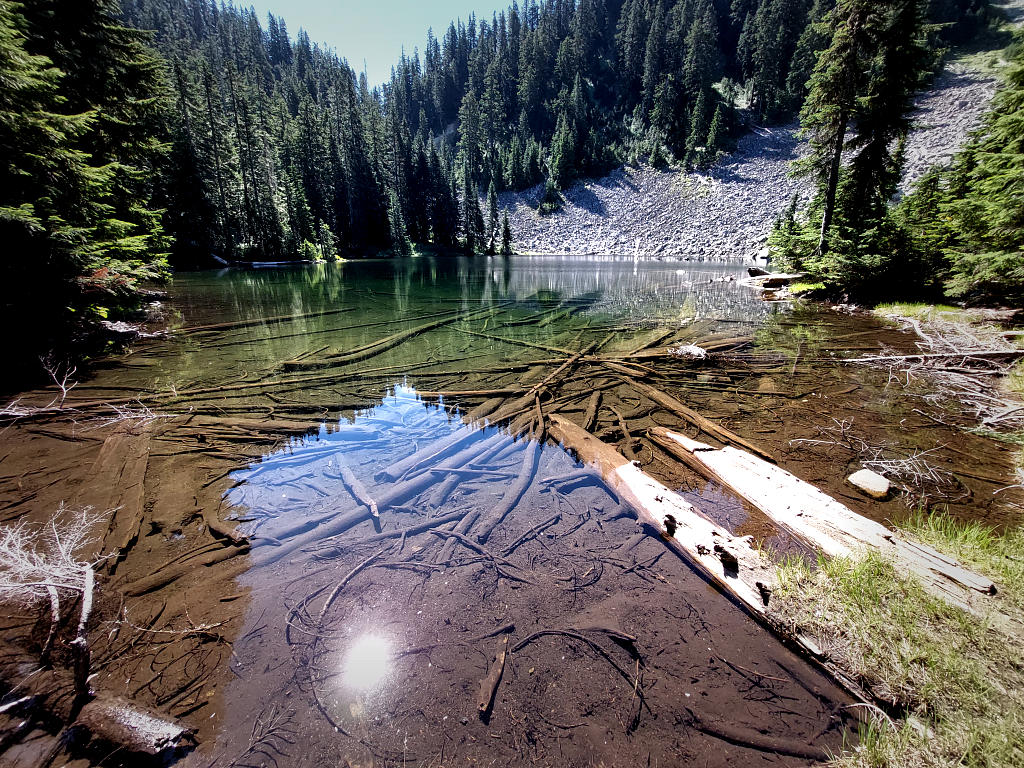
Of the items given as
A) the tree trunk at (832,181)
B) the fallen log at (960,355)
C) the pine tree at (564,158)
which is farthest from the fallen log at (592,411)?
the pine tree at (564,158)

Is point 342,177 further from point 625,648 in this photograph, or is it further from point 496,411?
point 625,648

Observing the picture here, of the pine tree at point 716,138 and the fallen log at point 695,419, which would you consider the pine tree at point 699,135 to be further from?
the fallen log at point 695,419

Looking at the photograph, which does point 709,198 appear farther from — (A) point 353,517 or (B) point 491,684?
(B) point 491,684

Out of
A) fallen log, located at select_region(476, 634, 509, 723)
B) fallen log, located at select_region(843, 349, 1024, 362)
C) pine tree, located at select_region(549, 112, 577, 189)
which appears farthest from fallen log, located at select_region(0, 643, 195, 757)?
pine tree, located at select_region(549, 112, 577, 189)

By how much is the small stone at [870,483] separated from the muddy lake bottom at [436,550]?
0.14 meters

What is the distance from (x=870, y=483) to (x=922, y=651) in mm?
3074

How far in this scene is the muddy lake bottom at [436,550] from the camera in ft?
8.75

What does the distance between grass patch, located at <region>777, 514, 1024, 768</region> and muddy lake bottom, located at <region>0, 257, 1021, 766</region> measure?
0.32m

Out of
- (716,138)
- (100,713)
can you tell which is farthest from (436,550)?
(716,138)

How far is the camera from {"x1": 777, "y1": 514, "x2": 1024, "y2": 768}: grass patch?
85.8 inches

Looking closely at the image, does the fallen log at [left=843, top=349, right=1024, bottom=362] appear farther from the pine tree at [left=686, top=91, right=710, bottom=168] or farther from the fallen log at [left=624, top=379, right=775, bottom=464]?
the pine tree at [left=686, top=91, right=710, bottom=168]

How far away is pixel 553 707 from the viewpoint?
110 inches

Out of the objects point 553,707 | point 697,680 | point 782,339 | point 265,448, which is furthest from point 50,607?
point 782,339

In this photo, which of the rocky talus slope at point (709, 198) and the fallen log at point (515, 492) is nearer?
the fallen log at point (515, 492)
